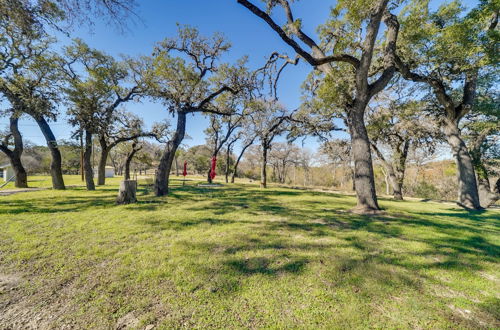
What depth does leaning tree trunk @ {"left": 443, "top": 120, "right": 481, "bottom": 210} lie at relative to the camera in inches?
291

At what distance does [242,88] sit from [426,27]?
7987mm

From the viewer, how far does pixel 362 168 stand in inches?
209

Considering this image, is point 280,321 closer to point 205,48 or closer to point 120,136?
point 205,48

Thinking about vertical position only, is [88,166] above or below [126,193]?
above

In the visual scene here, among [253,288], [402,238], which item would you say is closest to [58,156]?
[253,288]

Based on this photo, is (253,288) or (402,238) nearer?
(253,288)

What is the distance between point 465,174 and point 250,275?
10674 millimetres

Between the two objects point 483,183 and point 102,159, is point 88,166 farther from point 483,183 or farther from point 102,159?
point 483,183

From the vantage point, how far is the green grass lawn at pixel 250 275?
159 cm

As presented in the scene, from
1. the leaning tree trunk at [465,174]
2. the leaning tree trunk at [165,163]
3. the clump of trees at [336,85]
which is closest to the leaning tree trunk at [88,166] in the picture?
the clump of trees at [336,85]

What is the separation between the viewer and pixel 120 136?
13.5m

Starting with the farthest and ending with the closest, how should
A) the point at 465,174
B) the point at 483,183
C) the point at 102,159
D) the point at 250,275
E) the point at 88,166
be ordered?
the point at 102,159, the point at 88,166, the point at 483,183, the point at 465,174, the point at 250,275

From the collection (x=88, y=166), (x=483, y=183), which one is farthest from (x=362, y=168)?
(x=88, y=166)

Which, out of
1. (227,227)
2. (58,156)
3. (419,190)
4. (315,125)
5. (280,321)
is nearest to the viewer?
(280,321)
